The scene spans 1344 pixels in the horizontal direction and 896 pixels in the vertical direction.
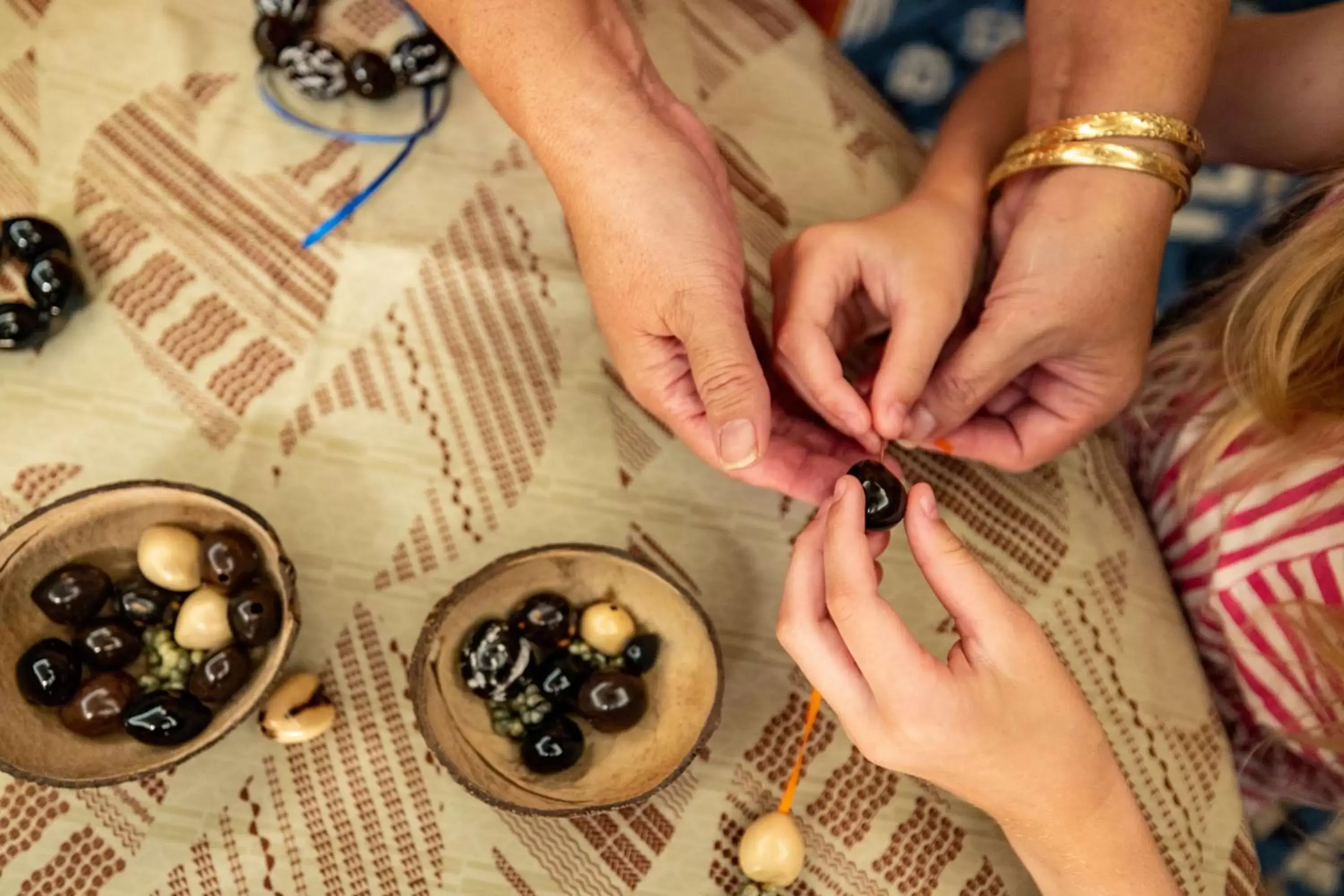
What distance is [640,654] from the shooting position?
78 centimetres

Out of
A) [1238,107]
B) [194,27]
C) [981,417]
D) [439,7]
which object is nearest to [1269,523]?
[981,417]

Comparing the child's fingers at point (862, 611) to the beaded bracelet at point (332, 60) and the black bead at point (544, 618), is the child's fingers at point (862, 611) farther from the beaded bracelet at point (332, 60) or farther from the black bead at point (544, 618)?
the beaded bracelet at point (332, 60)

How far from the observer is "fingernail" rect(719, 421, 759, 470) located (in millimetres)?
718

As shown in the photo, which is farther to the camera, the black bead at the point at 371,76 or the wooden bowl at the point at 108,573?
the black bead at the point at 371,76

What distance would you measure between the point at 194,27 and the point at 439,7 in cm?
30

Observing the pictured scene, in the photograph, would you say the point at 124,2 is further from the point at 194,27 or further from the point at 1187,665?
the point at 1187,665

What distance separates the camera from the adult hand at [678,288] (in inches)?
28.6

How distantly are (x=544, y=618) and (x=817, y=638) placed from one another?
0.23m

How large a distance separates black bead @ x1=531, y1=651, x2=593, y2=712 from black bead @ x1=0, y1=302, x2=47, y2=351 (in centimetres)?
53

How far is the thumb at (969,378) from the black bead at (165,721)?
0.60 meters

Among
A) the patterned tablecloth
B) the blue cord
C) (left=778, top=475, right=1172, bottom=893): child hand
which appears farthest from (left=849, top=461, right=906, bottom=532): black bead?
the blue cord

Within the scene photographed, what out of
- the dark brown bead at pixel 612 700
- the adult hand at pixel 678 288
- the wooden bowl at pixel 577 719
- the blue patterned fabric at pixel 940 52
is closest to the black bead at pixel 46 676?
the wooden bowl at pixel 577 719

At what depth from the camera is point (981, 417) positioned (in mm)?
875

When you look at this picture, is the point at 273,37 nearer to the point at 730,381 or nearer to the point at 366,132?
the point at 366,132
